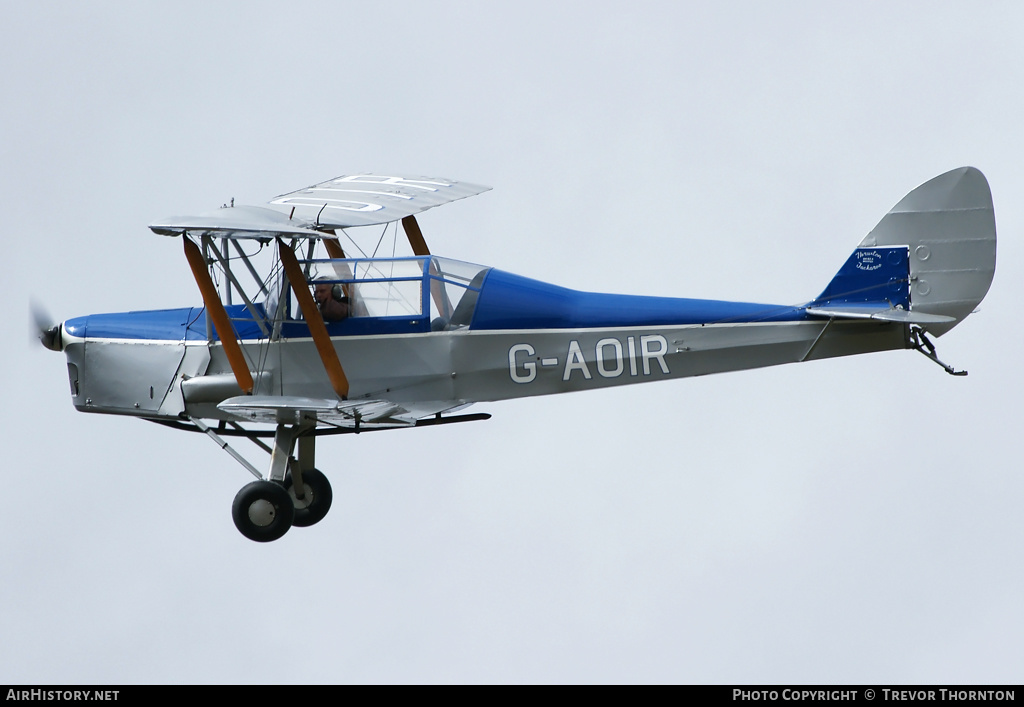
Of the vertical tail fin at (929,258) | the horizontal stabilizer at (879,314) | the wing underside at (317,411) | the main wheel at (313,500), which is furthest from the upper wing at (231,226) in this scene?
the vertical tail fin at (929,258)

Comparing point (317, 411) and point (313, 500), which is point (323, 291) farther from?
point (313, 500)

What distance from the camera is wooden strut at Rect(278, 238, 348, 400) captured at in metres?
14.8

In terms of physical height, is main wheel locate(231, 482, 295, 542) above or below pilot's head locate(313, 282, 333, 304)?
below

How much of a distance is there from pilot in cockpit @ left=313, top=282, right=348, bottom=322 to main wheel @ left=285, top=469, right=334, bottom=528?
1614 mm

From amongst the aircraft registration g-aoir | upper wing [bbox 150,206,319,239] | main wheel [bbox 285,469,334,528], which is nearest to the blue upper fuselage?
the aircraft registration g-aoir

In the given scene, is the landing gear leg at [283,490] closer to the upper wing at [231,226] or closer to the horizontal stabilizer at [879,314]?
the upper wing at [231,226]

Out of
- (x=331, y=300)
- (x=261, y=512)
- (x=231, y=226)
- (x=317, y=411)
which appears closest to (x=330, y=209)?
(x=331, y=300)

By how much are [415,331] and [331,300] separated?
0.80m

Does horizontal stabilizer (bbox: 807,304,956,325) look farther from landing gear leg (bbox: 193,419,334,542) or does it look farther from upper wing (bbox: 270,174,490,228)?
landing gear leg (bbox: 193,419,334,542)

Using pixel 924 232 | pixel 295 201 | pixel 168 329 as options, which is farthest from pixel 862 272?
pixel 168 329

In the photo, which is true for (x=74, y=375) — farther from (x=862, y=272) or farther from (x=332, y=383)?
(x=862, y=272)

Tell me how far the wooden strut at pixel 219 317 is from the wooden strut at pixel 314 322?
637 mm

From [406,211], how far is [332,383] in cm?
176

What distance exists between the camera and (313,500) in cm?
1591
